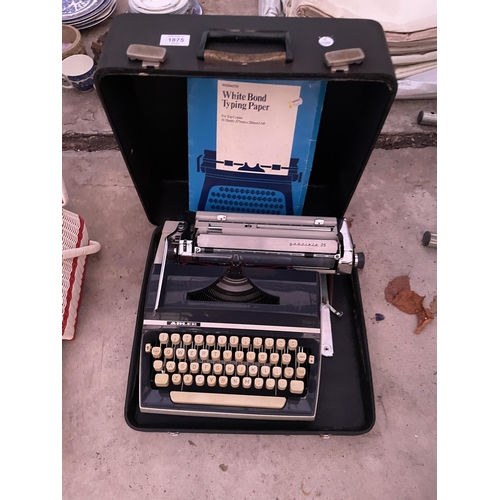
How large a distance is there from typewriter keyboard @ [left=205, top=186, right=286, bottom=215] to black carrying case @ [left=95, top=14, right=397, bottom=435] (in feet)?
0.44

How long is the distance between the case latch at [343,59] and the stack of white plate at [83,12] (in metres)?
1.55

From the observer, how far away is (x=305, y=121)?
1.08m

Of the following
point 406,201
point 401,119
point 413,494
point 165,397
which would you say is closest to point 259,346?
point 165,397

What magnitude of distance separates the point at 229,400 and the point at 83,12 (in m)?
1.82

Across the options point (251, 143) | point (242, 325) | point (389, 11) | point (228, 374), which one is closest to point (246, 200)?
point (251, 143)

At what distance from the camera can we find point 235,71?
84 cm

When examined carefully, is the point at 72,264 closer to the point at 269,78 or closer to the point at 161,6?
the point at 269,78

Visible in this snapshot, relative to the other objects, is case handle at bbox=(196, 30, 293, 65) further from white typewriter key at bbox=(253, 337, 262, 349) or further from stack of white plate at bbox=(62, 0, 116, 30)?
stack of white plate at bbox=(62, 0, 116, 30)

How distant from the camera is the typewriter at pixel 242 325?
108cm

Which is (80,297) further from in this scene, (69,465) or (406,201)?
(406,201)

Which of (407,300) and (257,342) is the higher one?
(257,342)

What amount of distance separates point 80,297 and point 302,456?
0.83m

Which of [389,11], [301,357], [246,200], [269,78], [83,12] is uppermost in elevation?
[269,78]

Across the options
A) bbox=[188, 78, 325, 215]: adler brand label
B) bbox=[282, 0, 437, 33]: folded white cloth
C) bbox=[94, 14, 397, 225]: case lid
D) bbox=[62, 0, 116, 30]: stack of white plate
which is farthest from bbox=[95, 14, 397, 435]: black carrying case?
bbox=[62, 0, 116, 30]: stack of white plate
